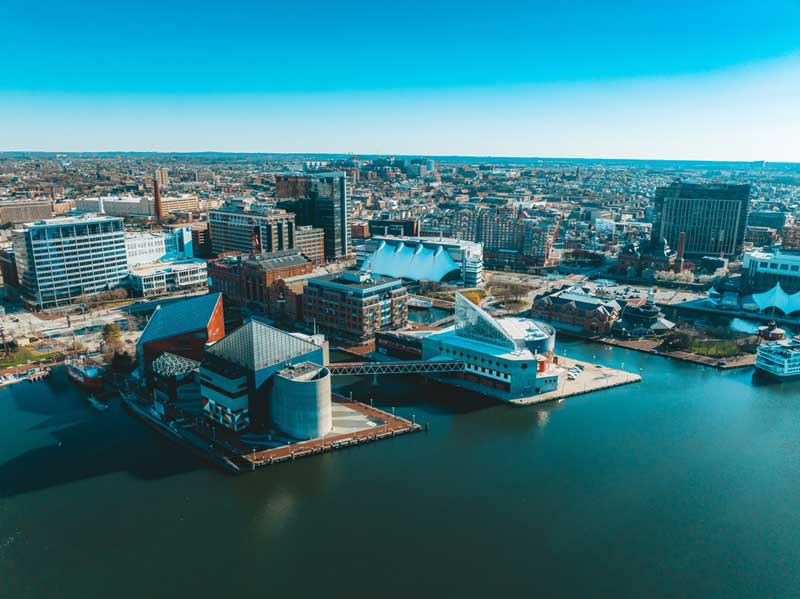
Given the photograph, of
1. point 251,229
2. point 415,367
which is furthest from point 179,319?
point 251,229

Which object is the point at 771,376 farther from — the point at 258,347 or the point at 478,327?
the point at 258,347

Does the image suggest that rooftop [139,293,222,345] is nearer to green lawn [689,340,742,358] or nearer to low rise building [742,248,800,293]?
green lawn [689,340,742,358]

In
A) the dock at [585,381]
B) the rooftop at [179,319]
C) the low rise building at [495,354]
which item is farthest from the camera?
the rooftop at [179,319]

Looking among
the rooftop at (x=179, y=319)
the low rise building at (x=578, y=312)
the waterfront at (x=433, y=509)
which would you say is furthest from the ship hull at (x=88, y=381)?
the low rise building at (x=578, y=312)

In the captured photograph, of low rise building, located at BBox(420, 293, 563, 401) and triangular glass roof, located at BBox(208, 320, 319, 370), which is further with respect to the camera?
low rise building, located at BBox(420, 293, 563, 401)

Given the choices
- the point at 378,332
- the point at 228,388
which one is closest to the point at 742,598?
the point at 228,388

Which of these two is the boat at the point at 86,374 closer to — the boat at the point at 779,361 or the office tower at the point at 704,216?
the boat at the point at 779,361

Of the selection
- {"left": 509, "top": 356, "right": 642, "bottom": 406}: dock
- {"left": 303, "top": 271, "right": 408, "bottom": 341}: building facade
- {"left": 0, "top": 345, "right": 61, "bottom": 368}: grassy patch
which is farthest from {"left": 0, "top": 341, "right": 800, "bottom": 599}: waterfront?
{"left": 303, "top": 271, "right": 408, "bottom": 341}: building facade

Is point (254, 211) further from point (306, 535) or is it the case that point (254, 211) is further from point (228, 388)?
point (306, 535)
